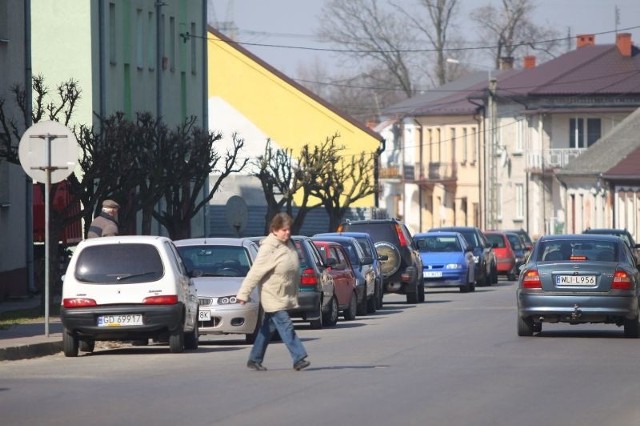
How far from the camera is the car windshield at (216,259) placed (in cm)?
2323

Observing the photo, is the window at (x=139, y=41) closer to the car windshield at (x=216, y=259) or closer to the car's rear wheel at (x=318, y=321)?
the car's rear wheel at (x=318, y=321)

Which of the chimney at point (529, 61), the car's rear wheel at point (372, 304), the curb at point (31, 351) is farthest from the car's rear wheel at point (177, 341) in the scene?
the chimney at point (529, 61)

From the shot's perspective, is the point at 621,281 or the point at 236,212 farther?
the point at 236,212

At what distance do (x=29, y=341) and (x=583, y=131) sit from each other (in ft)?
215

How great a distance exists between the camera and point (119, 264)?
798 inches

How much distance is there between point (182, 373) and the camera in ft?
58.0

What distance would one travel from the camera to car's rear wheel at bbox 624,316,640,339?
2336 centimetres

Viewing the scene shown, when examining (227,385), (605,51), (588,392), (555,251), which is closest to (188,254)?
(555,251)

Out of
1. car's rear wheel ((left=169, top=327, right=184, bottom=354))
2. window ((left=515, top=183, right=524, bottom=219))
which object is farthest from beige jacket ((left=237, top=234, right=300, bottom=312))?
window ((left=515, top=183, right=524, bottom=219))

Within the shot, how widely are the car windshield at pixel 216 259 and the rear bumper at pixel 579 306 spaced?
13.1ft

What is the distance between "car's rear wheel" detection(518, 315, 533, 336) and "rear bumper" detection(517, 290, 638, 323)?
0.65m

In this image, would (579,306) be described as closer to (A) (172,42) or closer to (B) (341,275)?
(B) (341,275)

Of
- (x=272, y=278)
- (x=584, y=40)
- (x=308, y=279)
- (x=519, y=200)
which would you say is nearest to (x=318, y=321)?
(x=308, y=279)

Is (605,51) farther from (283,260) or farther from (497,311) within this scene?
(283,260)
